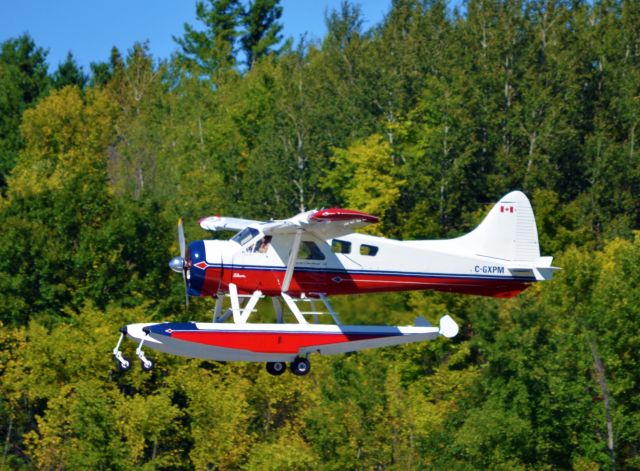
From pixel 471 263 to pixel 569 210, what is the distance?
112 feet

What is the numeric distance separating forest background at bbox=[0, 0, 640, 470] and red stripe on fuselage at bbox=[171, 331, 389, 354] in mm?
9190

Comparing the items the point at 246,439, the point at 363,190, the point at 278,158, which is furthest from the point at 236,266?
the point at 278,158

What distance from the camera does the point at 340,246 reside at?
90.4 ft

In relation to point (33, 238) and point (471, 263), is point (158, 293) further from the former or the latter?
point (471, 263)

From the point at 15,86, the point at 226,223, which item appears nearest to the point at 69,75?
the point at 15,86

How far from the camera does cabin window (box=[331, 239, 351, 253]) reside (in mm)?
27469

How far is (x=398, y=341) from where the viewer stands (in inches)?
1068

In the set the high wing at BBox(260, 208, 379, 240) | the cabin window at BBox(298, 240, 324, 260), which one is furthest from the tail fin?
Result: the high wing at BBox(260, 208, 379, 240)

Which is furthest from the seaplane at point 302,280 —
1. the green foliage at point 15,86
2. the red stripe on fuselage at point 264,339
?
the green foliage at point 15,86

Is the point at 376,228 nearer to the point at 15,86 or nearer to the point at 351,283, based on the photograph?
the point at 351,283

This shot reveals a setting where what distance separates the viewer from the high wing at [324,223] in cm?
2527

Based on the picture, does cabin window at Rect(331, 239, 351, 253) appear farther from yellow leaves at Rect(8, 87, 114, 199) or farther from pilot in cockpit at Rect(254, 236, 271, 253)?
yellow leaves at Rect(8, 87, 114, 199)

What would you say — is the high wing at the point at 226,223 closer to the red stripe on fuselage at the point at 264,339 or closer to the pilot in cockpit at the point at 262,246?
the pilot in cockpit at the point at 262,246

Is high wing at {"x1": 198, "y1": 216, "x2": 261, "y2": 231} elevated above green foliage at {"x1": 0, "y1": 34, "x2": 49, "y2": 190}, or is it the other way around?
green foliage at {"x1": 0, "y1": 34, "x2": 49, "y2": 190}
